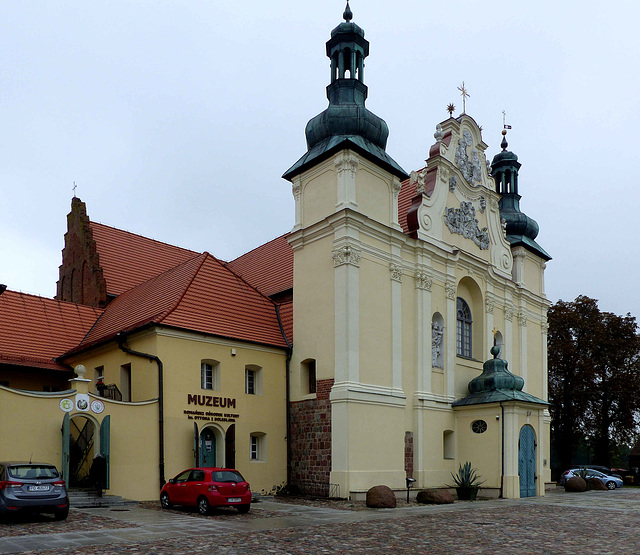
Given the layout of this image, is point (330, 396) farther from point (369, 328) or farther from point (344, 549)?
point (344, 549)

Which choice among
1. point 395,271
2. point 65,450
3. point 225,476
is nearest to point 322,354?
point 395,271

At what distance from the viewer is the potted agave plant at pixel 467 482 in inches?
→ 1019

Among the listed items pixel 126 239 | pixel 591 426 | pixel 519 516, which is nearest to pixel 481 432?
pixel 519 516

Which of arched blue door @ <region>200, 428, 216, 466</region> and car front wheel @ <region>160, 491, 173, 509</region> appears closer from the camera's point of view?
car front wheel @ <region>160, 491, 173, 509</region>

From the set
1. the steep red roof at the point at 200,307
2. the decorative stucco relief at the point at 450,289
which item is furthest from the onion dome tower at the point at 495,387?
the steep red roof at the point at 200,307

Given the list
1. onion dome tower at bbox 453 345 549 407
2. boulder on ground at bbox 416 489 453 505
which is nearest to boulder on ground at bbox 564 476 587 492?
onion dome tower at bbox 453 345 549 407

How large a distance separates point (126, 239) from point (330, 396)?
1633 cm

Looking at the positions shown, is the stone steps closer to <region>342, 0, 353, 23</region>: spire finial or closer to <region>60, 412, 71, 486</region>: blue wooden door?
<region>60, 412, 71, 486</region>: blue wooden door

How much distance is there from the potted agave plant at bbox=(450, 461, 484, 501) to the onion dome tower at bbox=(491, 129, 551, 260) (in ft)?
45.3

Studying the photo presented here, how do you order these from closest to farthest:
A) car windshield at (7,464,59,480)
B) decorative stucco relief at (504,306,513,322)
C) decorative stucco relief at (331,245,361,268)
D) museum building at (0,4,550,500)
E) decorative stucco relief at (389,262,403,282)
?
1. car windshield at (7,464,59,480)
2. museum building at (0,4,550,500)
3. decorative stucco relief at (331,245,361,268)
4. decorative stucco relief at (389,262,403,282)
5. decorative stucco relief at (504,306,513,322)

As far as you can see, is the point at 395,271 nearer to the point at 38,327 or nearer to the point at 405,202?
the point at 405,202

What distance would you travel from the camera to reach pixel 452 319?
98.3 feet

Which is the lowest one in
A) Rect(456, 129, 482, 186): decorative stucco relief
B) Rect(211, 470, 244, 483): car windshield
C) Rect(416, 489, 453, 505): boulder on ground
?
Rect(416, 489, 453, 505): boulder on ground

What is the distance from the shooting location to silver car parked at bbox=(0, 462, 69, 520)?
15867mm
